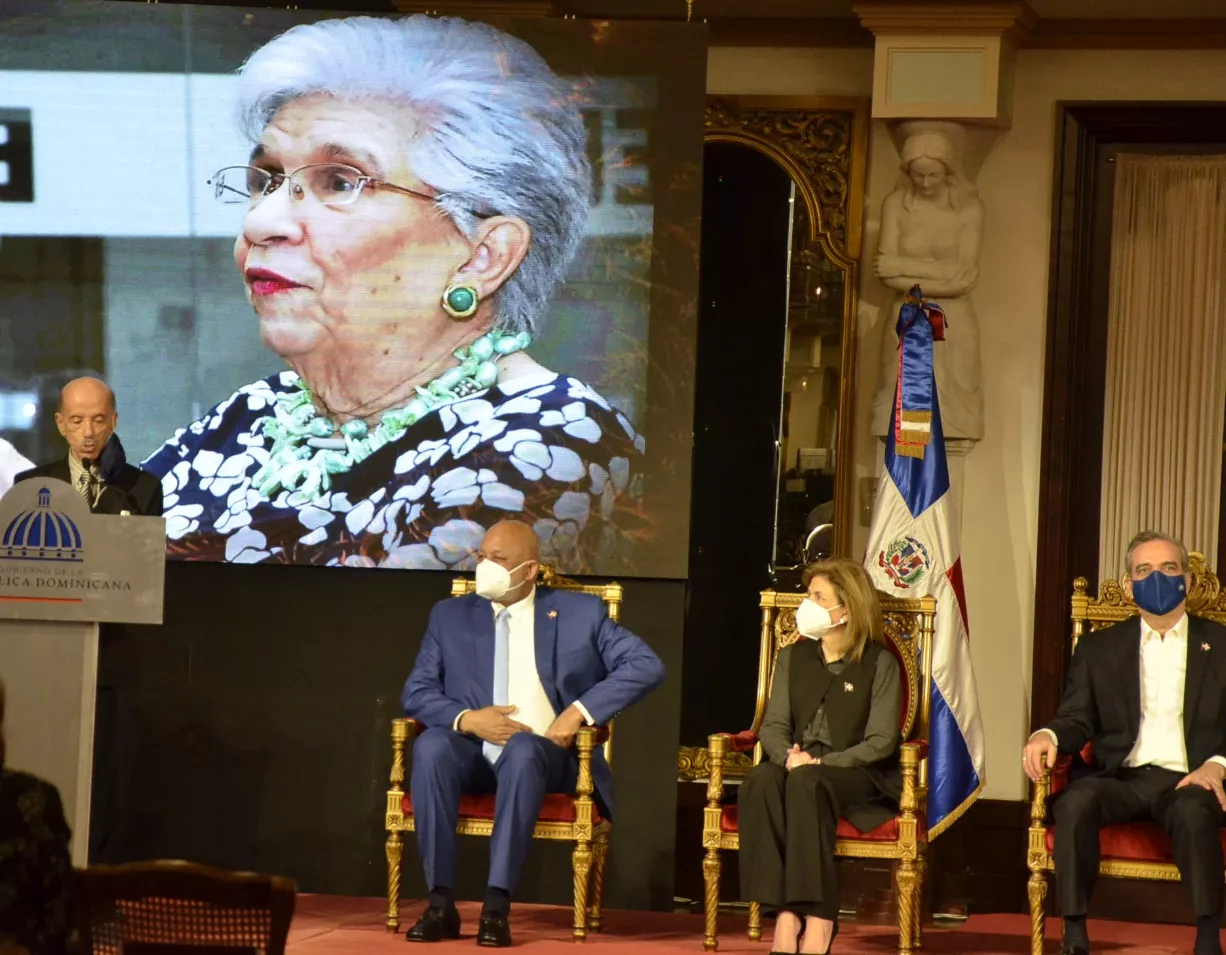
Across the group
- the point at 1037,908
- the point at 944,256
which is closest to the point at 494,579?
the point at 1037,908

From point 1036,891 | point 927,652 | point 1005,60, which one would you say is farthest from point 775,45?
point 1036,891

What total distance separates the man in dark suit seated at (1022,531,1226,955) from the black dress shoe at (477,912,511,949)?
4.77 feet

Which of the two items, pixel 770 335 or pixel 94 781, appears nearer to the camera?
pixel 94 781

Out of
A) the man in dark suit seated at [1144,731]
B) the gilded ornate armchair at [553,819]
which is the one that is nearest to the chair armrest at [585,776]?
the gilded ornate armchair at [553,819]

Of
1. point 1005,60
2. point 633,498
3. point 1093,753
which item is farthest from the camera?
point 1005,60

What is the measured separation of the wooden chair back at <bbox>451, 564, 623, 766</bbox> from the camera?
227 inches

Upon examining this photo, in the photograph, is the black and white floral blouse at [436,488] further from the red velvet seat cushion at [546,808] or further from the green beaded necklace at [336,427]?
the red velvet seat cushion at [546,808]

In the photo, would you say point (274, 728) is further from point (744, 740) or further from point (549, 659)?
point (744, 740)

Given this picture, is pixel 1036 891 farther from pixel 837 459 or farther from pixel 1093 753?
pixel 837 459

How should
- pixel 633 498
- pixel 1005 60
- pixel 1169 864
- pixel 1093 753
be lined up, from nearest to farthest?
pixel 1169 864 < pixel 1093 753 < pixel 633 498 < pixel 1005 60

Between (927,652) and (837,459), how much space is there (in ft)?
4.66

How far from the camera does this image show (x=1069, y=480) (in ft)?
22.4

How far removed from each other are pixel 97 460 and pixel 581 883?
Result: 1952 mm

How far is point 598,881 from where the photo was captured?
5.69 metres
